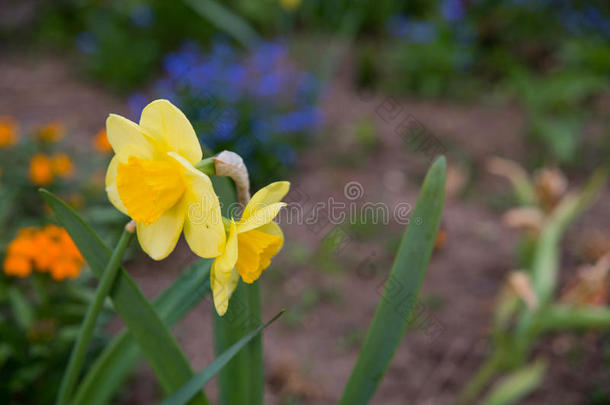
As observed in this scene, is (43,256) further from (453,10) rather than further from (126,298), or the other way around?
(453,10)

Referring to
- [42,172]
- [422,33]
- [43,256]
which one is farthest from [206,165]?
[422,33]

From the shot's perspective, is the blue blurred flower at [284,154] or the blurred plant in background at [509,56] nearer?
the blue blurred flower at [284,154]

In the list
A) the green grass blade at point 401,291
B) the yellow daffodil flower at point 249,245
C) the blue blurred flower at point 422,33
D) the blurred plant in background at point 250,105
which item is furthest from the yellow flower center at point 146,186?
the blue blurred flower at point 422,33

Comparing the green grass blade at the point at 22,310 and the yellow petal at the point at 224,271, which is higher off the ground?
the yellow petal at the point at 224,271

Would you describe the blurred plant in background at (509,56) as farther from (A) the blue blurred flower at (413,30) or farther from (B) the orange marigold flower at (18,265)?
(B) the orange marigold flower at (18,265)

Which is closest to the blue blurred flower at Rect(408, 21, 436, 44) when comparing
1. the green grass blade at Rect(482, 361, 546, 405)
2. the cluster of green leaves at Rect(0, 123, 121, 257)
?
the cluster of green leaves at Rect(0, 123, 121, 257)

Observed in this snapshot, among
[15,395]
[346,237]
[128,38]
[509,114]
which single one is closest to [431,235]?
[15,395]

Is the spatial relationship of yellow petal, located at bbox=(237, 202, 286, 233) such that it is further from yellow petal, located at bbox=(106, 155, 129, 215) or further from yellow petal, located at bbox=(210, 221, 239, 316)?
yellow petal, located at bbox=(106, 155, 129, 215)

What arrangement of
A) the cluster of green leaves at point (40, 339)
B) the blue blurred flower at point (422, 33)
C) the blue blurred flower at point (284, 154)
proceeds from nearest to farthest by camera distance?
the cluster of green leaves at point (40, 339) → the blue blurred flower at point (284, 154) → the blue blurred flower at point (422, 33)
